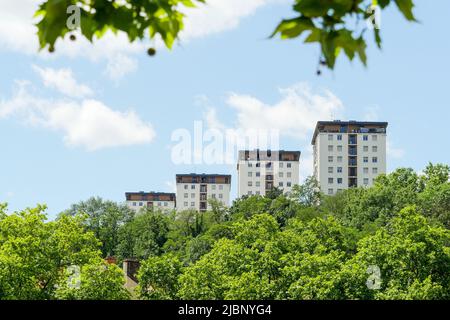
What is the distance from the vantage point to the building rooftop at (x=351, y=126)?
5822 inches

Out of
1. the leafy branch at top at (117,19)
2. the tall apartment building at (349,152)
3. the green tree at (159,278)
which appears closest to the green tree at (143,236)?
the tall apartment building at (349,152)

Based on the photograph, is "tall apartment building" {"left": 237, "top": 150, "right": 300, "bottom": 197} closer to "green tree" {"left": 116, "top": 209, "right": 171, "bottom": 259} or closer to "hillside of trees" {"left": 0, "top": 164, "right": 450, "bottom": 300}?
"green tree" {"left": 116, "top": 209, "right": 171, "bottom": 259}

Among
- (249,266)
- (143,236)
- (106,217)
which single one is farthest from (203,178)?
(249,266)

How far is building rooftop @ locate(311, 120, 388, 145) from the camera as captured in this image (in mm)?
147875

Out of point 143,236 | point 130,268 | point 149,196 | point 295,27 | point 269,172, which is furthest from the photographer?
point 149,196

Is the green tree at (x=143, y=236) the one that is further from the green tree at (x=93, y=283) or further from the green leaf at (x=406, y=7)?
the green leaf at (x=406, y=7)

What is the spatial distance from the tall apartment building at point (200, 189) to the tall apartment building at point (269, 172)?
8086 mm

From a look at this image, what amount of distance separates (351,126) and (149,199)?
5891cm

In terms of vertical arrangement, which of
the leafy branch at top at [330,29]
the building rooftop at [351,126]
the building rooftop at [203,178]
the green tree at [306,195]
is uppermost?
the building rooftop at [351,126]

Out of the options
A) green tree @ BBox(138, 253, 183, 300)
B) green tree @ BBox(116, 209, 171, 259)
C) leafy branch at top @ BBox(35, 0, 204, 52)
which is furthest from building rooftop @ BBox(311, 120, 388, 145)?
leafy branch at top @ BBox(35, 0, 204, 52)

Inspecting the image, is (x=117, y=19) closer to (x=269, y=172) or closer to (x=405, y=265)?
(x=405, y=265)

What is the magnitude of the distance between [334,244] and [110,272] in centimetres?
1738

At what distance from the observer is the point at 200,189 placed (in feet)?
582
